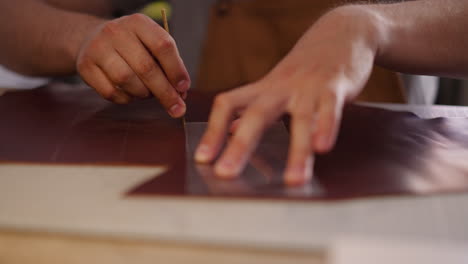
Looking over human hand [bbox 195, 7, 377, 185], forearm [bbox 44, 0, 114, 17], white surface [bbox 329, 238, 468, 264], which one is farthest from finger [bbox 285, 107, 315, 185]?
forearm [bbox 44, 0, 114, 17]

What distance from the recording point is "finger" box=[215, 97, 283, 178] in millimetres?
509

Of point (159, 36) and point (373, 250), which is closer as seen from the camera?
point (373, 250)

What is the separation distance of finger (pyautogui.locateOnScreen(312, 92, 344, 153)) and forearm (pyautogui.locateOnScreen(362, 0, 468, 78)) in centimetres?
20

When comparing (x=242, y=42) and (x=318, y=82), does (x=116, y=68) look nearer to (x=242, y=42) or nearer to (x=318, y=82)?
(x=318, y=82)

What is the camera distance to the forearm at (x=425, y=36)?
0.73 m

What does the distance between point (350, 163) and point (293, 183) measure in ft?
0.32

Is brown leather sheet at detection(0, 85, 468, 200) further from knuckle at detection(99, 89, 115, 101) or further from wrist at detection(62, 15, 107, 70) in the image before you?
wrist at detection(62, 15, 107, 70)

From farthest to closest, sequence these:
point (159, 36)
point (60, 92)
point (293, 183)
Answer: point (60, 92) → point (159, 36) → point (293, 183)

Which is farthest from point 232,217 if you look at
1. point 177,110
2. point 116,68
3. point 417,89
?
point 417,89

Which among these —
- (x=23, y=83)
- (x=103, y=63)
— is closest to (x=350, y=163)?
(x=103, y=63)

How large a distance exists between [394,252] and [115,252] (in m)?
0.22

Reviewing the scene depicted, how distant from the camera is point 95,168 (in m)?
0.54

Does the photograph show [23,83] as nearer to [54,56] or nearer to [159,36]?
[54,56]

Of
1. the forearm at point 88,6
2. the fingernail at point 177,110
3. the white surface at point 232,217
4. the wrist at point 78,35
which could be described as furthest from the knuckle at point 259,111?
the forearm at point 88,6
